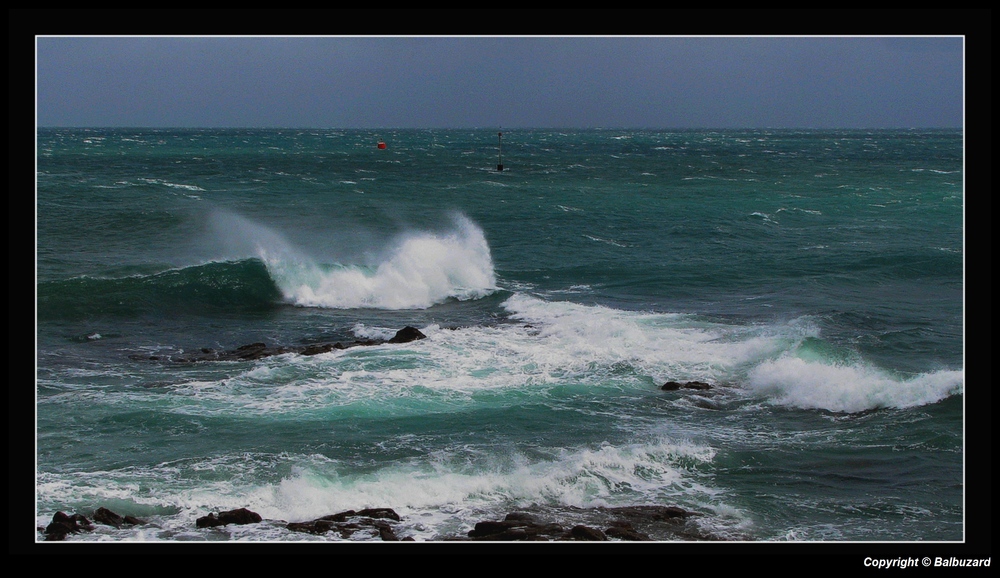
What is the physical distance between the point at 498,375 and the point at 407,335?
3648 millimetres

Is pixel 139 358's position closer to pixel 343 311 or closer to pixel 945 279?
pixel 343 311

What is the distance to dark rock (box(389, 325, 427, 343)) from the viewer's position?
21594 mm

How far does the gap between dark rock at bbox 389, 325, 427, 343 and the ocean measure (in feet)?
0.97

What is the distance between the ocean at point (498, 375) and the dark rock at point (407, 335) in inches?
11.7

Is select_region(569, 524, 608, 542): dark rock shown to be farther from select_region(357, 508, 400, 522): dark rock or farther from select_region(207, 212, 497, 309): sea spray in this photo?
select_region(207, 212, 497, 309): sea spray

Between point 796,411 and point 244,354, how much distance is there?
11.3 m

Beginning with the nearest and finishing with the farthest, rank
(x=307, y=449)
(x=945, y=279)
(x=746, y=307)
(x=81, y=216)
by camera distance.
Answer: (x=307, y=449)
(x=746, y=307)
(x=945, y=279)
(x=81, y=216)

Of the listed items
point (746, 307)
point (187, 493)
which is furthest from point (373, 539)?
point (746, 307)

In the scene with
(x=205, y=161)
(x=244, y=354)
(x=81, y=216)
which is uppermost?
(x=205, y=161)

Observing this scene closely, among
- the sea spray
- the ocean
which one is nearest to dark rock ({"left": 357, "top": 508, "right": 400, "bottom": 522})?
the ocean

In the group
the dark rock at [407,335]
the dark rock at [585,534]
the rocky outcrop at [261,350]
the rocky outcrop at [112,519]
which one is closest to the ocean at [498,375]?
the rocky outcrop at [112,519]

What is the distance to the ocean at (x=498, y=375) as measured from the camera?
12.9 m

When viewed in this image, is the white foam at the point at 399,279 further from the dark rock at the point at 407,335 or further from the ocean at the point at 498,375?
the dark rock at the point at 407,335

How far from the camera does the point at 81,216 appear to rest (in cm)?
4078
